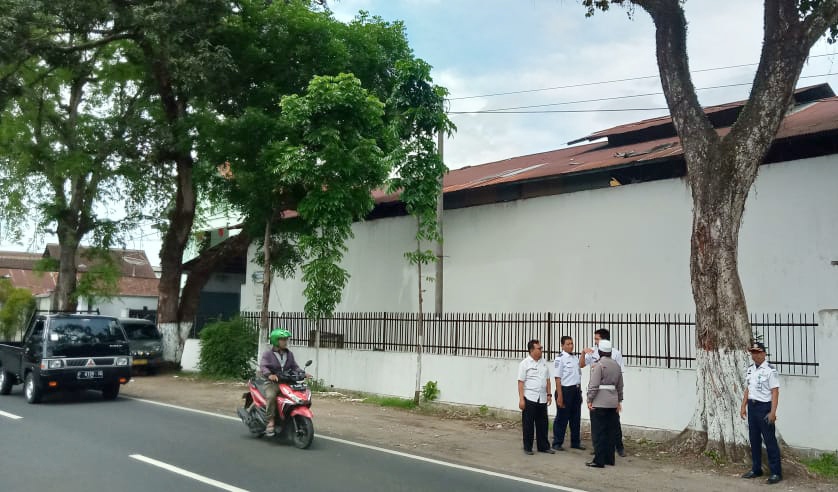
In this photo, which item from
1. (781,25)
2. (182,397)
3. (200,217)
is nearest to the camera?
(781,25)

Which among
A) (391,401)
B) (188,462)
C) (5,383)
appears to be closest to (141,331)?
(5,383)

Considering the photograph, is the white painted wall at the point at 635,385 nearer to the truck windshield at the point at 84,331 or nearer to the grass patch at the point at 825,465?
the grass patch at the point at 825,465

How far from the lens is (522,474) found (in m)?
9.19

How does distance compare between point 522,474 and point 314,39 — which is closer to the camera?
point 522,474

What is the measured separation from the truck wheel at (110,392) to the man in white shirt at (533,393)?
9.27 metres

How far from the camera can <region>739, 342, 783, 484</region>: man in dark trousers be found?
8922 mm

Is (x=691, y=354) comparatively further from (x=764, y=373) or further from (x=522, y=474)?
(x=522, y=474)

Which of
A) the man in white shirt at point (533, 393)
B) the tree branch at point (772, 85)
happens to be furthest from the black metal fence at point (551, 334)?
the tree branch at point (772, 85)

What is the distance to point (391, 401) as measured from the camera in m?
15.8

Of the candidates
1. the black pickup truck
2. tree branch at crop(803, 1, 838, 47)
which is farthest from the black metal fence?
the black pickup truck

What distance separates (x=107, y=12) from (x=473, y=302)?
37.8ft

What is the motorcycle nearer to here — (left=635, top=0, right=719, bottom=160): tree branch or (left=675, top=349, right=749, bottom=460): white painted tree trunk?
(left=675, top=349, right=749, bottom=460): white painted tree trunk

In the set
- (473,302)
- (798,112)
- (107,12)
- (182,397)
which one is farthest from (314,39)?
(798,112)

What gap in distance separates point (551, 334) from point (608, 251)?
9.41 feet
